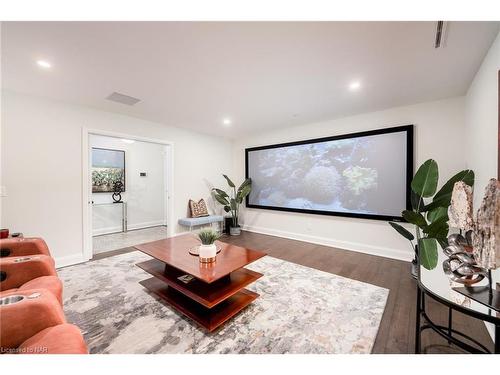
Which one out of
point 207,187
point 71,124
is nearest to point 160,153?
point 207,187

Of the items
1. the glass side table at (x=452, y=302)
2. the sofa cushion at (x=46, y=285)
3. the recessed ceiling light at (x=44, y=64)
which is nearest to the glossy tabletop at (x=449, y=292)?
the glass side table at (x=452, y=302)

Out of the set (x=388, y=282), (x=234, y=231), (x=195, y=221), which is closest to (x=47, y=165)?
(x=195, y=221)

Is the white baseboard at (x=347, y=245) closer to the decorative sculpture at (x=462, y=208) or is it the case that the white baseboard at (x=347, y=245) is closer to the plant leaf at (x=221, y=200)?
the plant leaf at (x=221, y=200)

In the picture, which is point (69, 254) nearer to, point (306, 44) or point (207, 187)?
point (207, 187)

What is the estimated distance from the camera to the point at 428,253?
1.82m

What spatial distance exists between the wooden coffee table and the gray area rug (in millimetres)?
81

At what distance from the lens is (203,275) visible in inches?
69.7

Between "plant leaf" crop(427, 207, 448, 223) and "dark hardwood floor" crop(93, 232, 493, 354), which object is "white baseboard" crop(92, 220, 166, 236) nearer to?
"dark hardwood floor" crop(93, 232, 493, 354)

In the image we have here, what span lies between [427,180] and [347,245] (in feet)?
6.19

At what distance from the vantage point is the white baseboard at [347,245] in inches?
133

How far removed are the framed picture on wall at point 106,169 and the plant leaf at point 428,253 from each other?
243 inches

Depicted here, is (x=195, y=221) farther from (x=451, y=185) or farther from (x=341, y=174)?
(x=451, y=185)

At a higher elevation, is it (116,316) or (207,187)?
(207,187)
